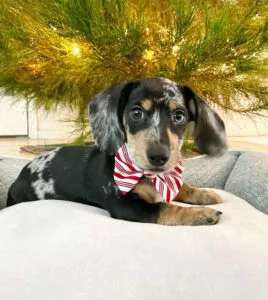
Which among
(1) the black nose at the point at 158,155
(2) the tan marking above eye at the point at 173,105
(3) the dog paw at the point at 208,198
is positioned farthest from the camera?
(3) the dog paw at the point at 208,198

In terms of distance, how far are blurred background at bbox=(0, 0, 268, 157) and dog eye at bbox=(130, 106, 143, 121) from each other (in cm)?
62

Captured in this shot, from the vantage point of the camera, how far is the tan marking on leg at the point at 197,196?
145 cm

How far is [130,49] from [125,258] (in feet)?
3.63

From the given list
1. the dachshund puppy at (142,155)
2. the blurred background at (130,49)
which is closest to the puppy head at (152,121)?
the dachshund puppy at (142,155)

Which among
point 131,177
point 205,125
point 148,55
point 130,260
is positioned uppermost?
point 148,55

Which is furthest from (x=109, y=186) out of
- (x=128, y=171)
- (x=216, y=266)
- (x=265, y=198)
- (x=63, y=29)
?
(x=63, y=29)

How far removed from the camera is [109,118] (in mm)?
1258

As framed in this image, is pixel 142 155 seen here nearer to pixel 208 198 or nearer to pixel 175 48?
pixel 208 198

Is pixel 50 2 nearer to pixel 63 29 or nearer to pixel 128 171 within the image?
pixel 63 29

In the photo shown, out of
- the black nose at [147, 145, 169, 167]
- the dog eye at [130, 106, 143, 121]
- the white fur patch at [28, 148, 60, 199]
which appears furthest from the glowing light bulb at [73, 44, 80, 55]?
the black nose at [147, 145, 169, 167]

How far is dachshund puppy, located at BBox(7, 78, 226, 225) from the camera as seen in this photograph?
117 centimetres

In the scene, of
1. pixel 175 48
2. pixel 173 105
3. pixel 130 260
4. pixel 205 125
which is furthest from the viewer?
pixel 175 48

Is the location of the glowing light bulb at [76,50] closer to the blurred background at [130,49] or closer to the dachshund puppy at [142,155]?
the blurred background at [130,49]

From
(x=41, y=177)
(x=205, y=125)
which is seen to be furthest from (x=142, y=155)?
(x=41, y=177)
